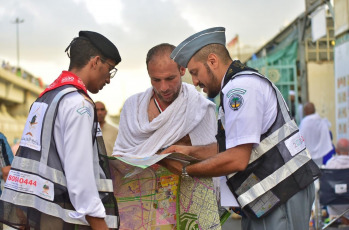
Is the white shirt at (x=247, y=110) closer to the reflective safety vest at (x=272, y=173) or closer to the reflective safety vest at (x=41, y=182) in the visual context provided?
the reflective safety vest at (x=272, y=173)

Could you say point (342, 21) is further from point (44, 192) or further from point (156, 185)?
point (44, 192)

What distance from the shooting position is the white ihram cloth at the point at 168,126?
3641 mm

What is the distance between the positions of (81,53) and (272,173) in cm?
127

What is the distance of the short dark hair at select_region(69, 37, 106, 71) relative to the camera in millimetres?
3094

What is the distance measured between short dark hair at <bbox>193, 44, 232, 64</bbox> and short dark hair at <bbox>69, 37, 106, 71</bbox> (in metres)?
0.58

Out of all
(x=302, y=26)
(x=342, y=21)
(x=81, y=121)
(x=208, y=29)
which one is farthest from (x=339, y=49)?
(x=81, y=121)

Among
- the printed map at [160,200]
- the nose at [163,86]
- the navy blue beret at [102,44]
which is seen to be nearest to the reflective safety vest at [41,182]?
the navy blue beret at [102,44]

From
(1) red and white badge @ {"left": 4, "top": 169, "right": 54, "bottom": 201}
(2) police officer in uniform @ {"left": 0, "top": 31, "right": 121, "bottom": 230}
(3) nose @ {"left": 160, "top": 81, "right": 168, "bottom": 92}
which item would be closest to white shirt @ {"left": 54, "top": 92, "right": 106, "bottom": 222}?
(2) police officer in uniform @ {"left": 0, "top": 31, "right": 121, "bottom": 230}

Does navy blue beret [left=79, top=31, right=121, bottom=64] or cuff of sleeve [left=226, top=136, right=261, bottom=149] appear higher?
navy blue beret [left=79, top=31, right=121, bottom=64]

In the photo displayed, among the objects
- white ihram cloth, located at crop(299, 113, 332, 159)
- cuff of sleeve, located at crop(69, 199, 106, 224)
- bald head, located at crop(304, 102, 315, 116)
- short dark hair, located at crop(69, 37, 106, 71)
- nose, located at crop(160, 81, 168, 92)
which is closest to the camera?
cuff of sleeve, located at crop(69, 199, 106, 224)

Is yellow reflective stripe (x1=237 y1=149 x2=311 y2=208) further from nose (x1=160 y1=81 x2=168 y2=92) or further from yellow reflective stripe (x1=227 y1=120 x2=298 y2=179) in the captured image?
nose (x1=160 y1=81 x2=168 y2=92)

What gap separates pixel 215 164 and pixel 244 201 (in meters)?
0.25

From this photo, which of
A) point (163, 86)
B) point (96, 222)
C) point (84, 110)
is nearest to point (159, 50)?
point (163, 86)

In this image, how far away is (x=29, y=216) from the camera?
2855 millimetres
